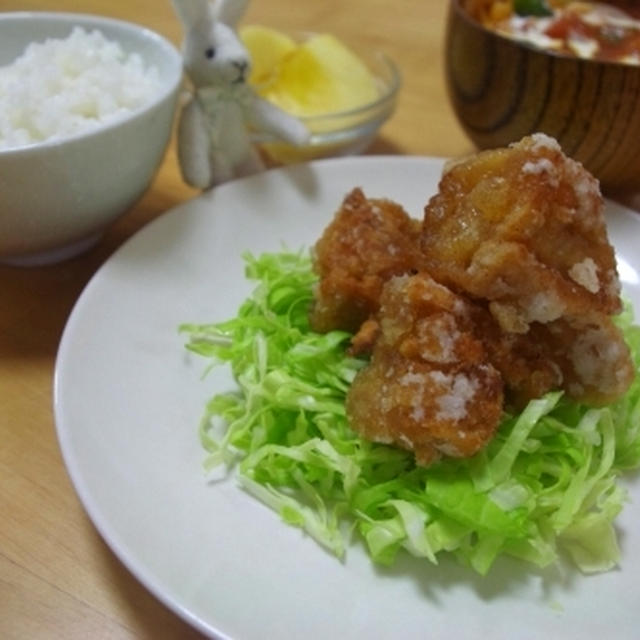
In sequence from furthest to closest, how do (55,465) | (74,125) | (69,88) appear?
(69,88), (74,125), (55,465)

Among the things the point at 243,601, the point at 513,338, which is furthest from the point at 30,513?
the point at 513,338

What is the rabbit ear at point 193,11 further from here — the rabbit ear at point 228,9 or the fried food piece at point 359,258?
the fried food piece at point 359,258

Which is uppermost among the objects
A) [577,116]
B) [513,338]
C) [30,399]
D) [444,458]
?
[577,116]

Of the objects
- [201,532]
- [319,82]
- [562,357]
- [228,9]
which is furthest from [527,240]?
[319,82]

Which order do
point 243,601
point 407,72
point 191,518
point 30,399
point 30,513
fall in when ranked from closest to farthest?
point 243,601
point 191,518
point 30,513
point 30,399
point 407,72

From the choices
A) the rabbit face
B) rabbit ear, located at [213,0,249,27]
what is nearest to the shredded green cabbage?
the rabbit face

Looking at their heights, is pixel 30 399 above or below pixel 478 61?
below

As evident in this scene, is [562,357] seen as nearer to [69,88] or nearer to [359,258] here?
[359,258]

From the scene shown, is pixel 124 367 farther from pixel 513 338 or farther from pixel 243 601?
pixel 513 338
